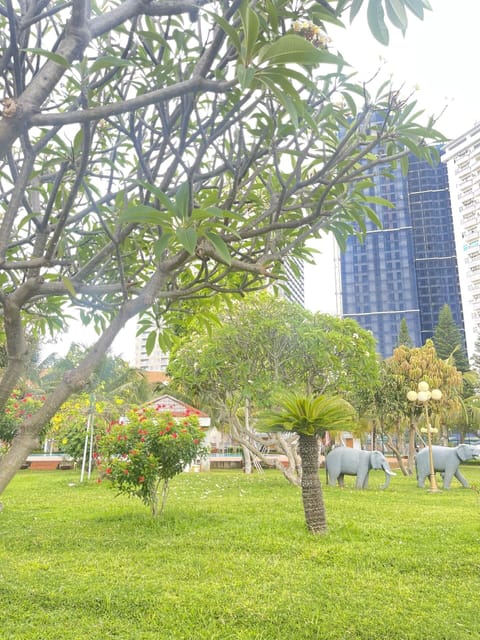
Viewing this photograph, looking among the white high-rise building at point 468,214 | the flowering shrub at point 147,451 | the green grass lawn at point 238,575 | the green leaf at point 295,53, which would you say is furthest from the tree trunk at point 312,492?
the white high-rise building at point 468,214

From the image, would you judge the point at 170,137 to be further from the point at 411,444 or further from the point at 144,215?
the point at 411,444

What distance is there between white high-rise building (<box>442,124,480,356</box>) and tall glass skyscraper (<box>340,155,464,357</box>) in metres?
13.3

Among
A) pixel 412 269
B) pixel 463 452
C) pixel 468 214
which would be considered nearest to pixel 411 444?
pixel 463 452

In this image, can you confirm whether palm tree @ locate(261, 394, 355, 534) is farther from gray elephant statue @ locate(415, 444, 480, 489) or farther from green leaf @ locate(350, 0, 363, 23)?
gray elephant statue @ locate(415, 444, 480, 489)

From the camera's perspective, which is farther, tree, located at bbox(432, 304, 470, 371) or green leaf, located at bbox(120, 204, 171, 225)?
tree, located at bbox(432, 304, 470, 371)

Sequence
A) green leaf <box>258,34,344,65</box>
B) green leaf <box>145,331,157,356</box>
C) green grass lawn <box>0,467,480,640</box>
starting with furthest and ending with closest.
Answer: green grass lawn <box>0,467,480,640</box>, green leaf <box>145,331,157,356</box>, green leaf <box>258,34,344,65</box>

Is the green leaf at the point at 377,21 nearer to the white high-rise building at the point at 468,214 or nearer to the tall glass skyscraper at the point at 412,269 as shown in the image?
the white high-rise building at the point at 468,214

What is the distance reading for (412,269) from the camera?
67.5m

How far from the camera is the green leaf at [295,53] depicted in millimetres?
1031

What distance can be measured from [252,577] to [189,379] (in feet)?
27.1

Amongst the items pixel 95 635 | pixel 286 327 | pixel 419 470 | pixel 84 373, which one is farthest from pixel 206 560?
pixel 419 470

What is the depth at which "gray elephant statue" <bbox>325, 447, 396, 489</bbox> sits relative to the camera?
1091 cm

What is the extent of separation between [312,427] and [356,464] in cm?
595

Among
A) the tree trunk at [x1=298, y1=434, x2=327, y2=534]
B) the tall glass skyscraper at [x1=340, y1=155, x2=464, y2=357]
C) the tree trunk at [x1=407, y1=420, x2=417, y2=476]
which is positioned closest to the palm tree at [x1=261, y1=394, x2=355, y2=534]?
the tree trunk at [x1=298, y1=434, x2=327, y2=534]
